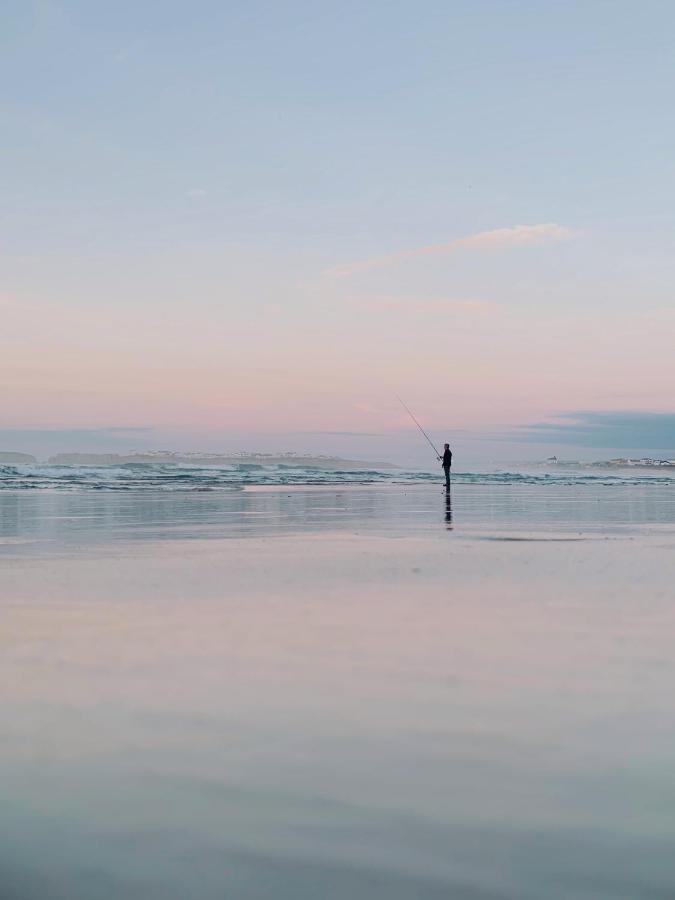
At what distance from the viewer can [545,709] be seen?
11.9 ft

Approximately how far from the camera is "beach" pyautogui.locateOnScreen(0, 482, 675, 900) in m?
2.26

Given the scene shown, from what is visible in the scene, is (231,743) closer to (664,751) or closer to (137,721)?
(137,721)

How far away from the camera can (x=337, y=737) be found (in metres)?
3.26

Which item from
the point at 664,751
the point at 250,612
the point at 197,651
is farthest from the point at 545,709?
the point at 250,612

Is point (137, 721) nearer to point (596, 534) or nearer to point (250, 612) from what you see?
point (250, 612)

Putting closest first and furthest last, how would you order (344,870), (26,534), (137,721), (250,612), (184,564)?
(344,870)
(137,721)
(250,612)
(184,564)
(26,534)

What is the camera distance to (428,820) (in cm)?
253

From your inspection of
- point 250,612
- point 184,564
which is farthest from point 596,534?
point 250,612

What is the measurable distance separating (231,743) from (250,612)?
2699mm

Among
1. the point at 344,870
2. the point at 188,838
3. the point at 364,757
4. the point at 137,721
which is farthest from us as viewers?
the point at 137,721

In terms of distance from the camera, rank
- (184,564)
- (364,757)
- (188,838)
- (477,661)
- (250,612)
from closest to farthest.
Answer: (188,838)
(364,757)
(477,661)
(250,612)
(184,564)

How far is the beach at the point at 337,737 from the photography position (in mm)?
2262

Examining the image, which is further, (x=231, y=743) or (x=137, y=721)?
(x=137, y=721)

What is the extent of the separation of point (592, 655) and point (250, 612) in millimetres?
2283
